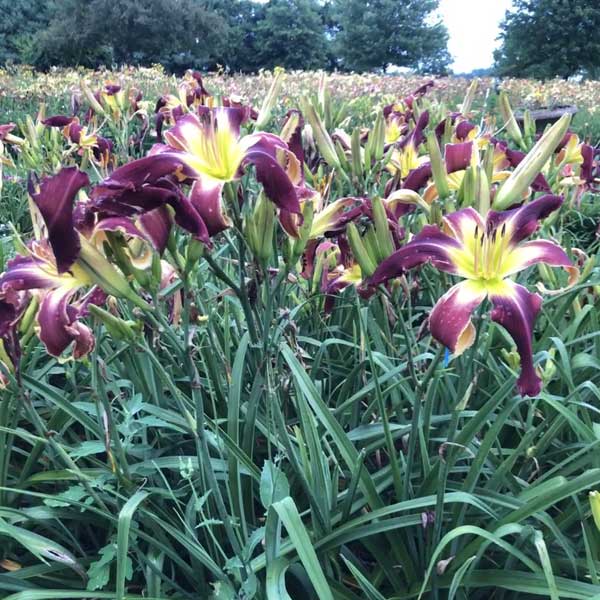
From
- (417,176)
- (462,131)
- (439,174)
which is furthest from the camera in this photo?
(462,131)

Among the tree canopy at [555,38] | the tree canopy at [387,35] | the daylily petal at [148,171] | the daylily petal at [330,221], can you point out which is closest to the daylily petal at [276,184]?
the daylily petal at [148,171]

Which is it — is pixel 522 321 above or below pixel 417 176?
below

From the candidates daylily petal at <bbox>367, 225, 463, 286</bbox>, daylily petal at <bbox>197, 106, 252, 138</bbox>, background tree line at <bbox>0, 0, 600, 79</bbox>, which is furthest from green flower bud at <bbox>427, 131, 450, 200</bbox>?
background tree line at <bbox>0, 0, 600, 79</bbox>

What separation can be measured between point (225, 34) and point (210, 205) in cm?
3903

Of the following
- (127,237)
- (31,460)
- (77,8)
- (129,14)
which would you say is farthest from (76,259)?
(77,8)

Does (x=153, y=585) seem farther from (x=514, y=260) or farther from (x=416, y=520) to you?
(x=514, y=260)

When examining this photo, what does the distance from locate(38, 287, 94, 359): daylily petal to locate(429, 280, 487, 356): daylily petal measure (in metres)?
0.61

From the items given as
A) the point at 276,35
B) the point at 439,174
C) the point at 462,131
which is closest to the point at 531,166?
the point at 439,174

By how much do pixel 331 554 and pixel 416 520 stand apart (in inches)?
9.0

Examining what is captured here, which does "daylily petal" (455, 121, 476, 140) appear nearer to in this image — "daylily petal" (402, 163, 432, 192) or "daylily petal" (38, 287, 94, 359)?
"daylily petal" (402, 163, 432, 192)

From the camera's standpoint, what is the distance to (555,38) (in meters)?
33.8

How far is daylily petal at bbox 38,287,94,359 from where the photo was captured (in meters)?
0.98

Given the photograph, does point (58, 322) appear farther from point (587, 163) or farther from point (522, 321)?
point (587, 163)

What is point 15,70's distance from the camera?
47.4 ft
